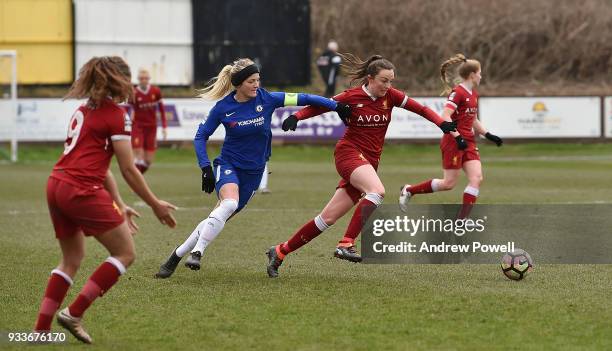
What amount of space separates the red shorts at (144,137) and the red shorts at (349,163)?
1027 cm

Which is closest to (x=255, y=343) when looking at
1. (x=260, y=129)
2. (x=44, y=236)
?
(x=260, y=129)

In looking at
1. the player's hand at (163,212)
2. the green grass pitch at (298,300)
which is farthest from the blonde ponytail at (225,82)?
the player's hand at (163,212)

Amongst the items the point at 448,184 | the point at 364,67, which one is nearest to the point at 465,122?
the point at 448,184

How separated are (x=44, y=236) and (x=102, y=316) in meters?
5.35

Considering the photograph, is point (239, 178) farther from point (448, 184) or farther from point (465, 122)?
point (448, 184)

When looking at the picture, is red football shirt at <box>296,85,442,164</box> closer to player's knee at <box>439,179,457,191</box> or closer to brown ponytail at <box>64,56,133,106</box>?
player's knee at <box>439,179,457,191</box>

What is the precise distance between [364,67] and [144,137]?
10.5m

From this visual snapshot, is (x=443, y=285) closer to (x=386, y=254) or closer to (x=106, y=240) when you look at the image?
(x=386, y=254)

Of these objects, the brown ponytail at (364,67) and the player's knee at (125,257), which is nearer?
the player's knee at (125,257)

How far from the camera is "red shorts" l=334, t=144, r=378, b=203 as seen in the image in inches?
404

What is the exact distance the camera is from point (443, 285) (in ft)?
30.1

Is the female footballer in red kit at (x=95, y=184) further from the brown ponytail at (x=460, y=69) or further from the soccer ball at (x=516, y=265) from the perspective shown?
the brown ponytail at (x=460, y=69)

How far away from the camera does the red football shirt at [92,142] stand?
22.6 ft

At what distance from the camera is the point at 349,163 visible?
10.3 metres
